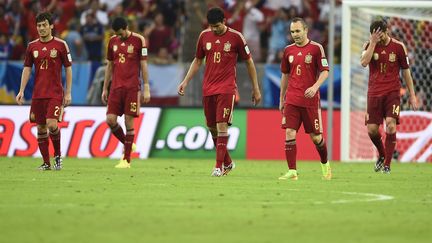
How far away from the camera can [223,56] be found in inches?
645

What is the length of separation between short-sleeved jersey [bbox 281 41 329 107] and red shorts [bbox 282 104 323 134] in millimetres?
82

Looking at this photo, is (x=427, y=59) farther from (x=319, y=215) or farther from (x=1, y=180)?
(x=319, y=215)

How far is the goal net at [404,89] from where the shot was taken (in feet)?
79.0

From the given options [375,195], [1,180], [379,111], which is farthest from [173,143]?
[375,195]

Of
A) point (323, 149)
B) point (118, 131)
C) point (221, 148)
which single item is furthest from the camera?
point (118, 131)

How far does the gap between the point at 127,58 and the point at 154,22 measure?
8965 mm

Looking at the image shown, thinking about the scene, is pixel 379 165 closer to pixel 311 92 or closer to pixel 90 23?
pixel 311 92

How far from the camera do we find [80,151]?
24312 mm

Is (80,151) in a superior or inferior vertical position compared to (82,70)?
inferior

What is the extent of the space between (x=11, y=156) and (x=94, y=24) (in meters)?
4.91

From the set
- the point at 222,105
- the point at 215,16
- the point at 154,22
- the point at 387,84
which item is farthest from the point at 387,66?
the point at 154,22

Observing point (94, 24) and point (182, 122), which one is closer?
point (182, 122)

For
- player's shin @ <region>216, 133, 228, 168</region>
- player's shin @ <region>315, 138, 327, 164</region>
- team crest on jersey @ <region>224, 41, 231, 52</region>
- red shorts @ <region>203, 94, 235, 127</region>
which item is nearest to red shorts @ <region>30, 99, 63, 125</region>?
red shorts @ <region>203, 94, 235, 127</region>

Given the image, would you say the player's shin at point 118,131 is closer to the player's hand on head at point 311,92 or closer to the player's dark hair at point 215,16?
the player's dark hair at point 215,16
